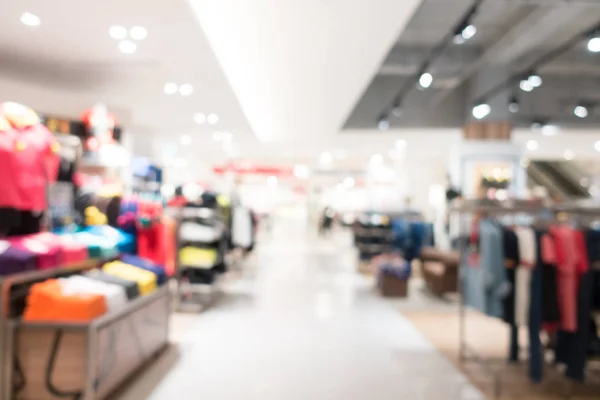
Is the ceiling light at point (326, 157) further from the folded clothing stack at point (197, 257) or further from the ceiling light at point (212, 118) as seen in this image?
the folded clothing stack at point (197, 257)

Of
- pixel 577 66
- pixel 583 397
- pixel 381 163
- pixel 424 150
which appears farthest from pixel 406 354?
pixel 381 163

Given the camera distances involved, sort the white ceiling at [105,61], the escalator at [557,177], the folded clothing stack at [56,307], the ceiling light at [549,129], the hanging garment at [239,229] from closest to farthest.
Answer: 1. the folded clothing stack at [56,307]
2. the white ceiling at [105,61]
3. the hanging garment at [239,229]
4. the ceiling light at [549,129]
5. the escalator at [557,177]

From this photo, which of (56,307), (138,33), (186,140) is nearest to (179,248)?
(138,33)

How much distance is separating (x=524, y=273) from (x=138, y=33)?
155 inches

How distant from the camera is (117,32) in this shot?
4.69 meters

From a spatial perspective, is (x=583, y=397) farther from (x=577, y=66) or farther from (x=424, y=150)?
(x=424, y=150)

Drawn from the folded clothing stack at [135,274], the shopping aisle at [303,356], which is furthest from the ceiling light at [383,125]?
the folded clothing stack at [135,274]

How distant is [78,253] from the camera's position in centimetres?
385

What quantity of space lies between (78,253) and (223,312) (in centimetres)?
315

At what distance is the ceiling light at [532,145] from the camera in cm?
1350

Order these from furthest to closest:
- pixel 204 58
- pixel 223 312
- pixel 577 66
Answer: pixel 577 66, pixel 223 312, pixel 204 58

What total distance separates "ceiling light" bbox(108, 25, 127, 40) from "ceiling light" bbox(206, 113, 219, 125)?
169 inches

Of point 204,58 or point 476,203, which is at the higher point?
point 204,58

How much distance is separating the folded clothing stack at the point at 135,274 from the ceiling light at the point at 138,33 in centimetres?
211
